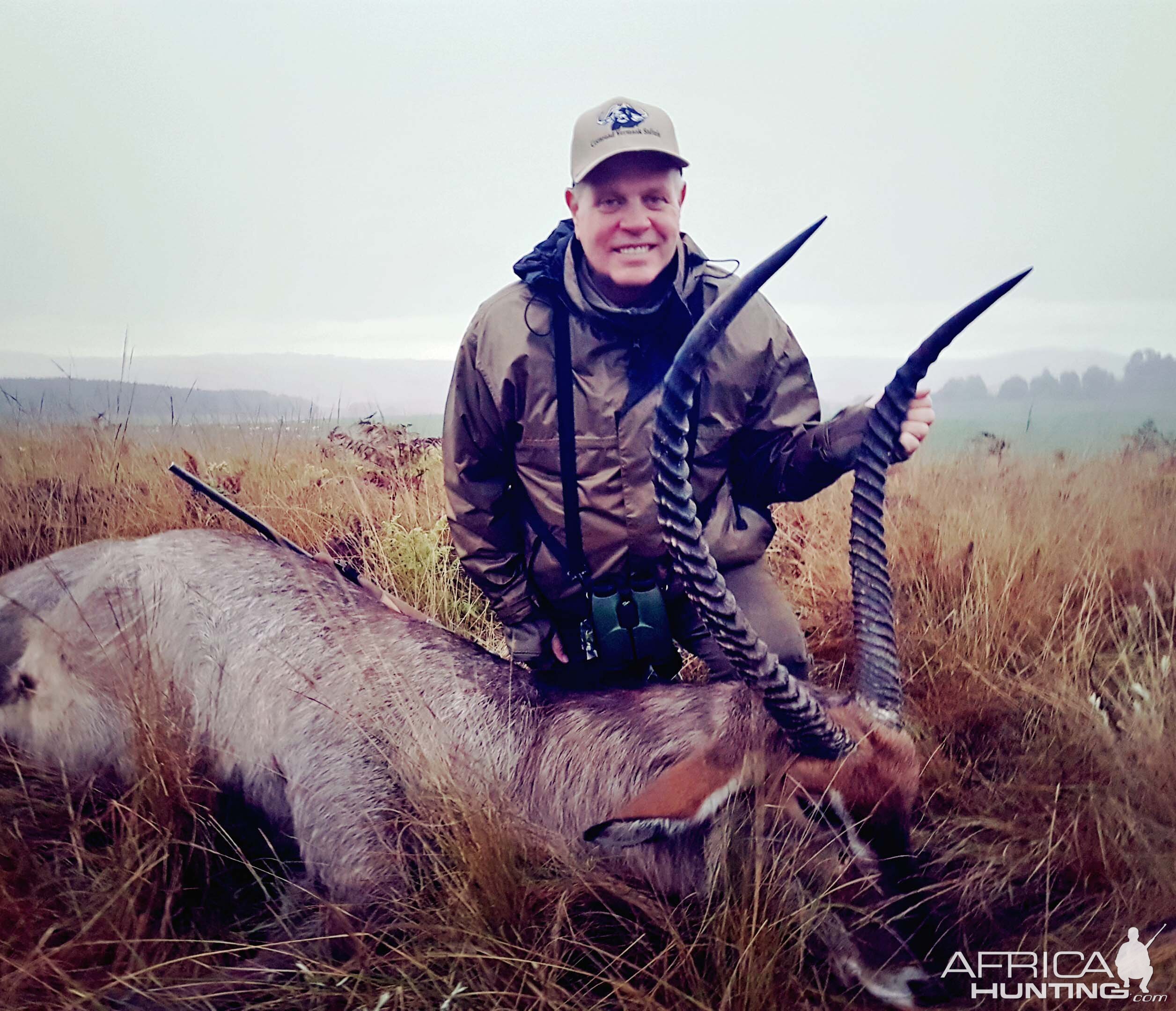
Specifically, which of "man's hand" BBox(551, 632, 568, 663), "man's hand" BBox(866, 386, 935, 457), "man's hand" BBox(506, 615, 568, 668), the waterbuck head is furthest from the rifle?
"man's hand" BBox(866, 386, 935, 457)

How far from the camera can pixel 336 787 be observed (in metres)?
2.36

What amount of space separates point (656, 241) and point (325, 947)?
2.21 m

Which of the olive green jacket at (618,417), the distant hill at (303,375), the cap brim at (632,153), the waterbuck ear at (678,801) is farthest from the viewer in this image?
the distant hill at (303,375)

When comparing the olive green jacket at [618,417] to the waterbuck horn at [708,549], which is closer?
the waterbuck horn at [708,549]

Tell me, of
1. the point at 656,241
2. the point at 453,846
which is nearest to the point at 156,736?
the point at 453,846

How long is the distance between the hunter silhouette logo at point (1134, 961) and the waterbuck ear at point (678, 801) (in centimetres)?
103

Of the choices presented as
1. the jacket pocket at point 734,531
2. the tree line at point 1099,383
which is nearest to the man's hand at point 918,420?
the tree line at point 1099,383

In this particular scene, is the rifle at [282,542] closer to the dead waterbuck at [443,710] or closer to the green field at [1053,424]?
the dead waterbuck at [443,710]

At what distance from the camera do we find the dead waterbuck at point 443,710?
6.07 ft

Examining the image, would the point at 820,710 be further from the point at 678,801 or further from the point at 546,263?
the point at 546,263

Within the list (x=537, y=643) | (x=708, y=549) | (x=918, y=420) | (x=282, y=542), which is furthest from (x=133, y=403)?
(x=918, y=420)

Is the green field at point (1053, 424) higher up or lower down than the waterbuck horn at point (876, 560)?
higher up

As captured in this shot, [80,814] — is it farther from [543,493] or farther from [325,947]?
[543,493]

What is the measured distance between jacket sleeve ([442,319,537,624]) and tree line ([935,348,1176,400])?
5.38ft
